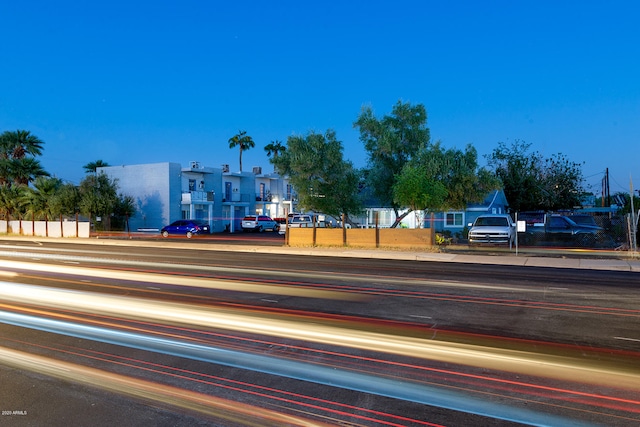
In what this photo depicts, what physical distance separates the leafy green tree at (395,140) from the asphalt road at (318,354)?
16.1 m

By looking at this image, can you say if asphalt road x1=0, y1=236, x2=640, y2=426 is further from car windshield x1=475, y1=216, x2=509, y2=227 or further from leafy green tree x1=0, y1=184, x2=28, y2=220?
leafy green tree x1=0, y1=184, x2=28, y2=220

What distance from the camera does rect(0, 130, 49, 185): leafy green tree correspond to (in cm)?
4928

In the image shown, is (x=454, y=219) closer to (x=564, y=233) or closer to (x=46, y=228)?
(x=564, y=233)

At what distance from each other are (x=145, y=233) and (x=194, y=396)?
139 ft

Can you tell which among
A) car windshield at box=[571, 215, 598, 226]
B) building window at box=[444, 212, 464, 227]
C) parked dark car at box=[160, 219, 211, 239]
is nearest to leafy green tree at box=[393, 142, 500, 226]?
car windshield at box=[571, 215, 598, 226]

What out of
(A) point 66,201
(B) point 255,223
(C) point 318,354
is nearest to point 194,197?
(B) point 255,223

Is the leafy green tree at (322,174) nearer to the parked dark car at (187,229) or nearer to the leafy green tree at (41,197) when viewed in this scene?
the parked dark car at (187,229)

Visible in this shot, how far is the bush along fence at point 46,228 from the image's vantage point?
3972cm

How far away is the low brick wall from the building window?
13.5m

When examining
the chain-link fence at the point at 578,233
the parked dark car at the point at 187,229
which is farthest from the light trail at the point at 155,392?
the parked dark car at the point at 187,229

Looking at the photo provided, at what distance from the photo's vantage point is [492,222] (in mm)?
25109

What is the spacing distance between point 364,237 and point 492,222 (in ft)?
23.0

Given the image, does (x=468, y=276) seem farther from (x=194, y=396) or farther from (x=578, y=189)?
(x=578, y=189)

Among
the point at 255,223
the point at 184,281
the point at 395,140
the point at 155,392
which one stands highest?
the point at 395,140
